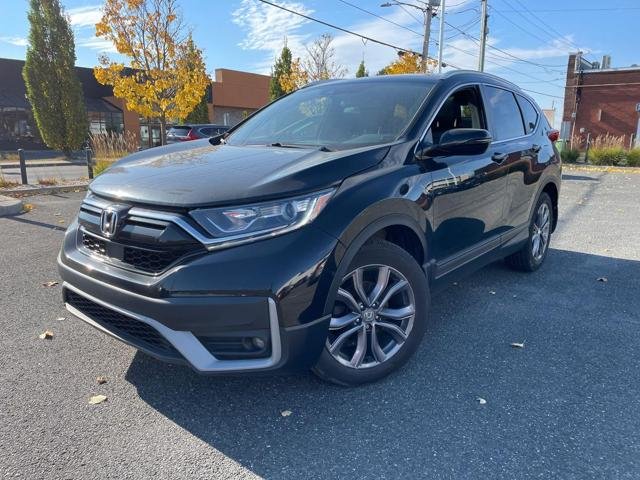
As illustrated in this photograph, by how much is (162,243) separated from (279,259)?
0.56 meters

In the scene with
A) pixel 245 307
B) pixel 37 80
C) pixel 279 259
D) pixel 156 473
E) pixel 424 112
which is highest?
pixel 37 80

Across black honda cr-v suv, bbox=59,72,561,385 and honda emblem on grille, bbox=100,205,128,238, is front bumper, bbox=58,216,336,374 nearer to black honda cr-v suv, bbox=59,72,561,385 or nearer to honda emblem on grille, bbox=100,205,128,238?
black honda cr-v suv, bbox=59,72,561,385

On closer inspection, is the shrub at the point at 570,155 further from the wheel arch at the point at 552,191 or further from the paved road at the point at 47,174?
the paved road at the point at 47,174

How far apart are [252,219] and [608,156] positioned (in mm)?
21324

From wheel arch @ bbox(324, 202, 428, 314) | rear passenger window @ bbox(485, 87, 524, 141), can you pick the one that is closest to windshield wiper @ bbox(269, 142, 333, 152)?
wheel arch @ bbox(324, 202, 428, 314)

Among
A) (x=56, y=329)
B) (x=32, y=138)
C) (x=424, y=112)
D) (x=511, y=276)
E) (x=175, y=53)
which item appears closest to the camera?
(x=424, y=112)

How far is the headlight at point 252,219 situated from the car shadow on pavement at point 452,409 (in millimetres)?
710

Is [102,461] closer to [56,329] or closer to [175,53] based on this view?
[56,329]

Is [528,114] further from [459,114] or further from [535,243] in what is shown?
[459,114]

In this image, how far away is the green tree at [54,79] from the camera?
67.2 ft

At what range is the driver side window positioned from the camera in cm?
324

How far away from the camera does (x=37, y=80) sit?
69.4ft

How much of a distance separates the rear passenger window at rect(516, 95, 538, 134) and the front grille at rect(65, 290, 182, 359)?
3808 millimetres

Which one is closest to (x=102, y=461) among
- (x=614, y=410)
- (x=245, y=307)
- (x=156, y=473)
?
(x=156, y=473)
